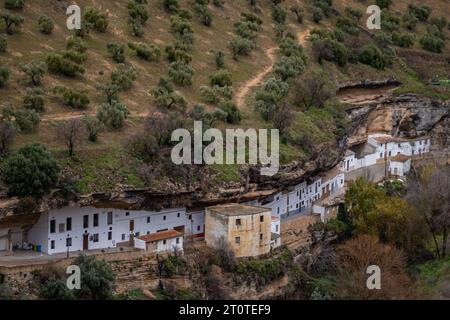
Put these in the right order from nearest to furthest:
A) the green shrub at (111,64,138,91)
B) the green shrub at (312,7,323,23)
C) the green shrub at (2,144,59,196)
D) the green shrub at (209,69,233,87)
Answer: the green shrub at (2,144,59,196), the green shrub at (111,64,138,91), the green shrub at (209,69,233,87), the green shrub at (312,7,323,23)

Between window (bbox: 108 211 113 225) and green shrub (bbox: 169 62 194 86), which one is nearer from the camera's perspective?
window (bbox: 108 211 113 225)

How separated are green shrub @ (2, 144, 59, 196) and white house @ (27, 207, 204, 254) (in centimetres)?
196

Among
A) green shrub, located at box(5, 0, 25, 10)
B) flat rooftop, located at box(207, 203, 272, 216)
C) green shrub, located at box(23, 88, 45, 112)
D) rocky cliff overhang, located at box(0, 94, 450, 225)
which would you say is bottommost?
flat rooftop, located at box(207, 203, 272, 216)

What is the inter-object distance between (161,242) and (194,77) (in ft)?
66.6

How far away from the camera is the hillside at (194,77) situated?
47.5 m

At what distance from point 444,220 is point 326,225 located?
7041 mm

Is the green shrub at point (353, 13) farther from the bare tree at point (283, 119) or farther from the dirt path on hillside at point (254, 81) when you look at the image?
the bare tree at point (283, 119)

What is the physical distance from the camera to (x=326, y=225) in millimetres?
54938

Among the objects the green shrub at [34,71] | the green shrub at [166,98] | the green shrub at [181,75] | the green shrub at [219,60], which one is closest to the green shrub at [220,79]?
the green shrub at [181,75]

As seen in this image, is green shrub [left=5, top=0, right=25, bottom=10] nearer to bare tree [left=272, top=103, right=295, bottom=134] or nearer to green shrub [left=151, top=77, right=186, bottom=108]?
green shrub [left=151, top=77, right=186, bottom=108]

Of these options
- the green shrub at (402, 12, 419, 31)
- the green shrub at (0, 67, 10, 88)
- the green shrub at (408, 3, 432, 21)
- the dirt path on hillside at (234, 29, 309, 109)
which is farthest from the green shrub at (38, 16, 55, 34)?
the green shrub at (408, 3, 432, 21)

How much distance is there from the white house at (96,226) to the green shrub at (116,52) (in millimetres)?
16254

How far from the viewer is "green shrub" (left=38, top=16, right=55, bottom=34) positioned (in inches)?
2425

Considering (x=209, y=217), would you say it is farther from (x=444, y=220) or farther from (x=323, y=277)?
(x=444, y=220)
